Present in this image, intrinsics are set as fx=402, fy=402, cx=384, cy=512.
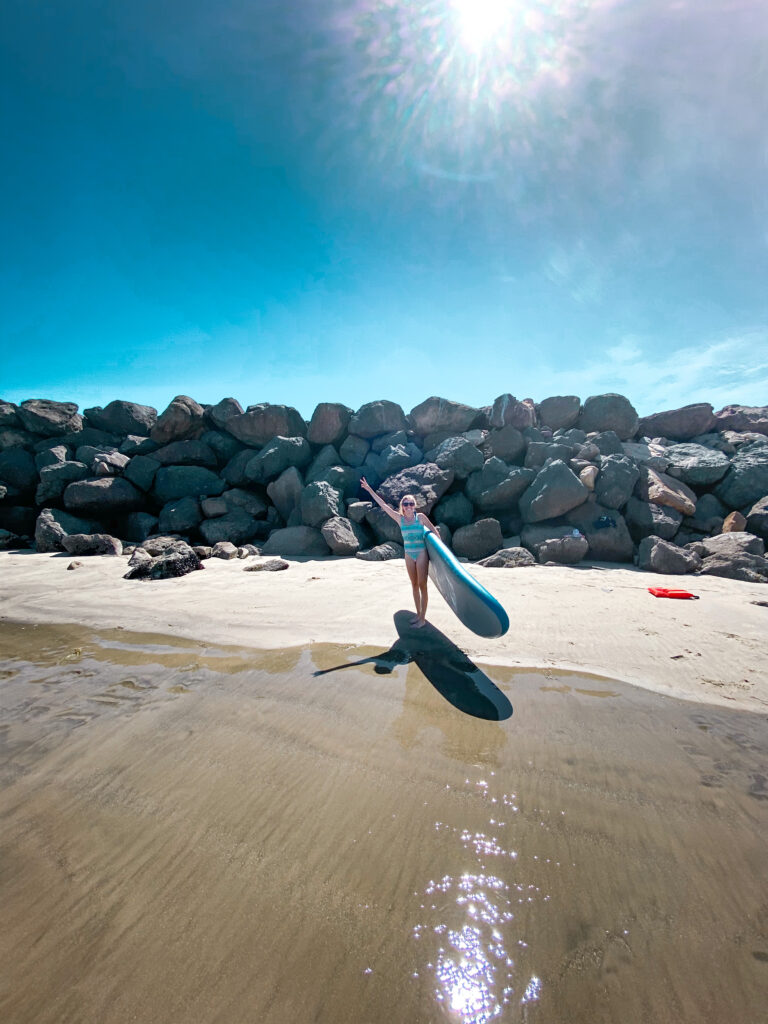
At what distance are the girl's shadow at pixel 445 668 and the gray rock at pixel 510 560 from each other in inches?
137

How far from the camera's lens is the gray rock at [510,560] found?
25.0ft

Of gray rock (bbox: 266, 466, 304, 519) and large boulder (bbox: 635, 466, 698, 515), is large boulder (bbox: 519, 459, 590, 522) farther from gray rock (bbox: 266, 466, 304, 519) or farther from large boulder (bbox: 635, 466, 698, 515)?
gray rock (bbox: 266, 466, 304, 519)

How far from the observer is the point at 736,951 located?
4.89 feet

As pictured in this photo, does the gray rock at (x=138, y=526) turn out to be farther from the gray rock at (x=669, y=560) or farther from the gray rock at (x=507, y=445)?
the gray rock at (x=669, y=560)

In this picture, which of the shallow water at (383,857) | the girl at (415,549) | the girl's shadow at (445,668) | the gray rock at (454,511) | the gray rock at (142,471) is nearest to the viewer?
the shallow water at (383,857)

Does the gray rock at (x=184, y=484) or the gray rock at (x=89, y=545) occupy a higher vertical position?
the gray rock at (x=184, y=484)

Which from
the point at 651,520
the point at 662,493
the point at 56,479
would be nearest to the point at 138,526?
the point at 56,479

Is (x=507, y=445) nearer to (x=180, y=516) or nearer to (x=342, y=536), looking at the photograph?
(x=342, y=536)

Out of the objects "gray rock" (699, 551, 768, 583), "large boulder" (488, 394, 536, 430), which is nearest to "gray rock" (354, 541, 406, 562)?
"large boulder" (488, 394, 536, 430)

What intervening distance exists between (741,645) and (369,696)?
370 centimetres

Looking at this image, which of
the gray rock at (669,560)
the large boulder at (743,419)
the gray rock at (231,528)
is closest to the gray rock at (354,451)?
the gray rock at (231,528)

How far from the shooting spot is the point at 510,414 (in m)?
11.4

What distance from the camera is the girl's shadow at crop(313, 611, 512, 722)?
10.0 feet

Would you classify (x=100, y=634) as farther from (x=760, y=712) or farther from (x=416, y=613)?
(x=760, y=712)
